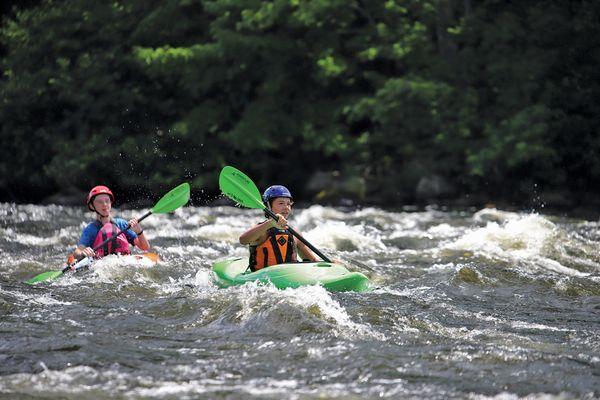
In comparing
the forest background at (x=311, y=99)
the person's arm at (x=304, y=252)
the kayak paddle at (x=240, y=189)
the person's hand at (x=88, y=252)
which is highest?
the forest background at (x=311, y=99)

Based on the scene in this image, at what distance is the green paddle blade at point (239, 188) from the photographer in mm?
6955

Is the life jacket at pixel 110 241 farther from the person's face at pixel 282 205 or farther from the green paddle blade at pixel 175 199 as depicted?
the person's face at pixel 282 205

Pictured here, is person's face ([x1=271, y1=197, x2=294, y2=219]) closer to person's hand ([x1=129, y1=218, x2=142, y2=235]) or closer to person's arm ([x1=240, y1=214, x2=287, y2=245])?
person's arm ([x1=240, y1=214, x2=287, y2=245])

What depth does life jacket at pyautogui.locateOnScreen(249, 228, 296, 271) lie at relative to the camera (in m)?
6.48

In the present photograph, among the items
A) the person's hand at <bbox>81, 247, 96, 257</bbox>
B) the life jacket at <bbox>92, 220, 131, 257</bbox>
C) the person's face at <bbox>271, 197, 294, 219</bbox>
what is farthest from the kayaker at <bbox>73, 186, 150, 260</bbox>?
the person's face at <bbox>271, 197, 294, 219</bbox>

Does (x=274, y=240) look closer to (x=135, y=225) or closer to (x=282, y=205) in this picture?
(x=282, y=205)

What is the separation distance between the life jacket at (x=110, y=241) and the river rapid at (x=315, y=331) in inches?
15.4

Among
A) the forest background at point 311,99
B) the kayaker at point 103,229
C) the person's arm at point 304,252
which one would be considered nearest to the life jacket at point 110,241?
the kayaker at point 103,229

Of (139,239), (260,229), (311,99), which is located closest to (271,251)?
(260,229)

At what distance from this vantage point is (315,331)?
4.91 m

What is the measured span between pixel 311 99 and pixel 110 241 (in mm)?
Answer: 12695

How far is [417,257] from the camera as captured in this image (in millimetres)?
8828

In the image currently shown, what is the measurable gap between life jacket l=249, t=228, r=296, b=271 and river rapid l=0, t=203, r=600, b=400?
38 centimetres

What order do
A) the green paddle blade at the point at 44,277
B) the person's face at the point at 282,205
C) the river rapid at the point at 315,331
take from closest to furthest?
the river rapid at the point at 315,331
the person's face at the point at 282,205
the green paddle blade at the point at 44,277
